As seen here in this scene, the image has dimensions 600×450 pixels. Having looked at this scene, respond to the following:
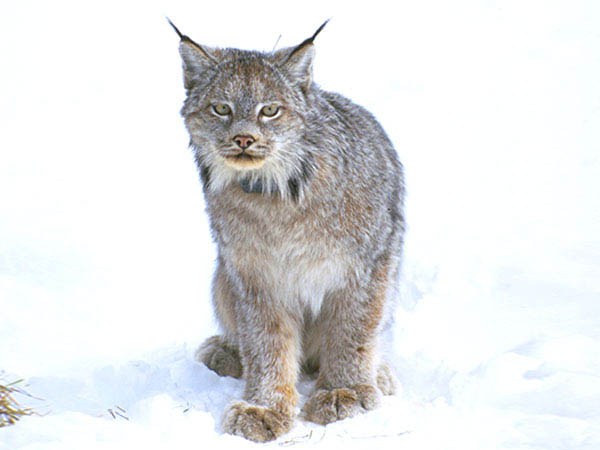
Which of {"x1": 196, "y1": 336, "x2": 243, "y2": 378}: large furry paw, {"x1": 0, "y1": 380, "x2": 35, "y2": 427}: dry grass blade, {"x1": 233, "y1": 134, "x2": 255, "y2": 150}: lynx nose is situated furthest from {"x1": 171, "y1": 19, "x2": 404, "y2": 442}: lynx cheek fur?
{"x1": 0, "y1": 380, "x2": 35, "y2": 427}: dry grass blade

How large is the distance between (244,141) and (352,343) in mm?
1315

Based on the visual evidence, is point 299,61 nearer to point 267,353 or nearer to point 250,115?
point 250,115

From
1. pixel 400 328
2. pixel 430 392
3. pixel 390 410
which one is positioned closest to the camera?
pixel 390 410

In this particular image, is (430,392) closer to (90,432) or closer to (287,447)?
(287,447)

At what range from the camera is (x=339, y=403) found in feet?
14.8

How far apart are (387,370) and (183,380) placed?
1203 millimetres

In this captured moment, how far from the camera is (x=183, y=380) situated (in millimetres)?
5027

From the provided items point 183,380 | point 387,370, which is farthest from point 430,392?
point 183,380

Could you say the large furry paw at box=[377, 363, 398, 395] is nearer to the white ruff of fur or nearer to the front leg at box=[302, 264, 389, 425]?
the front leg at box=[302, 264, 389, 425]

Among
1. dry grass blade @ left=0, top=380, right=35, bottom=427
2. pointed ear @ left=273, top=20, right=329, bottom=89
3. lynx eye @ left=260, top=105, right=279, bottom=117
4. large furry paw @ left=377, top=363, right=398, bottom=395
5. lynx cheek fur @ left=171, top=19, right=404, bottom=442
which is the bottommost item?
large furry paw @ left=377, top=363, right=398, bottom=395

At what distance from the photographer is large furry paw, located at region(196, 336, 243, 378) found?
5.21 meters

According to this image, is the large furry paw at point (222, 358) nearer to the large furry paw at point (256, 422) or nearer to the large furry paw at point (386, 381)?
the large furry paw at point (256, 422)

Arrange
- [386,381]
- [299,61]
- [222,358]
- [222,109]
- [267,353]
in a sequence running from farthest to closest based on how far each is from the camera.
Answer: [222,358]
[386,381]
[267,353]
[299,61]
[222,109]

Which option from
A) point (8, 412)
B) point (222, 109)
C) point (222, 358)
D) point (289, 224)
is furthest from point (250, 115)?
point (8, 412)
